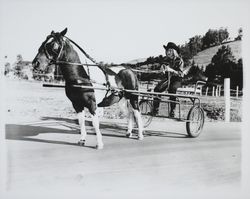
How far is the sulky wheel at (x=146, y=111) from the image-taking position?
9.98 feet

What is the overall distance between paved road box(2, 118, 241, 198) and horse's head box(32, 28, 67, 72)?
1.47 ft

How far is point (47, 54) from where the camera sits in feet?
8.86

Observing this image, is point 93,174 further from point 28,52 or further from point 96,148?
point 28,52

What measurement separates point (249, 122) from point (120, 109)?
44.4 inches

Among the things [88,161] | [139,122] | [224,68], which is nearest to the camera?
[88,161]

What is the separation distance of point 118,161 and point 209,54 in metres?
1.18

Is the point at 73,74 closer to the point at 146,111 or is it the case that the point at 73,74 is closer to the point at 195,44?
the point at 146,111

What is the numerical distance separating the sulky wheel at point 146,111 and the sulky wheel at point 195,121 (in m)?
0.33

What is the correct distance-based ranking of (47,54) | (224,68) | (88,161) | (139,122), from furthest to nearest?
A: (224,68)
(139,122)
(88,161)
(47,54)

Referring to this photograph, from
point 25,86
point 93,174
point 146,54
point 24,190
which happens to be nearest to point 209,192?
point 93,174

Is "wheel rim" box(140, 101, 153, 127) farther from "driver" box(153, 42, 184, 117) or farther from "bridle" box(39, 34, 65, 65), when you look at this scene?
"bridle" box(39, 34, 65, 65)

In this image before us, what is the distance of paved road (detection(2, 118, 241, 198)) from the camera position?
2.77 m

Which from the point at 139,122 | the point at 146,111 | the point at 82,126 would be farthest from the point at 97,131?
the point at 146,111

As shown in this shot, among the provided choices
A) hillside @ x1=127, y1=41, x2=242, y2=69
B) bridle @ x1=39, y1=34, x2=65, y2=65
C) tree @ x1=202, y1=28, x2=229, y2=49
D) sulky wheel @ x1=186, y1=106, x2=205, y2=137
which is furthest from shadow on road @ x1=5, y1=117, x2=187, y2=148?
tree @ x1=202, y1=28, x2=229, y2=49
